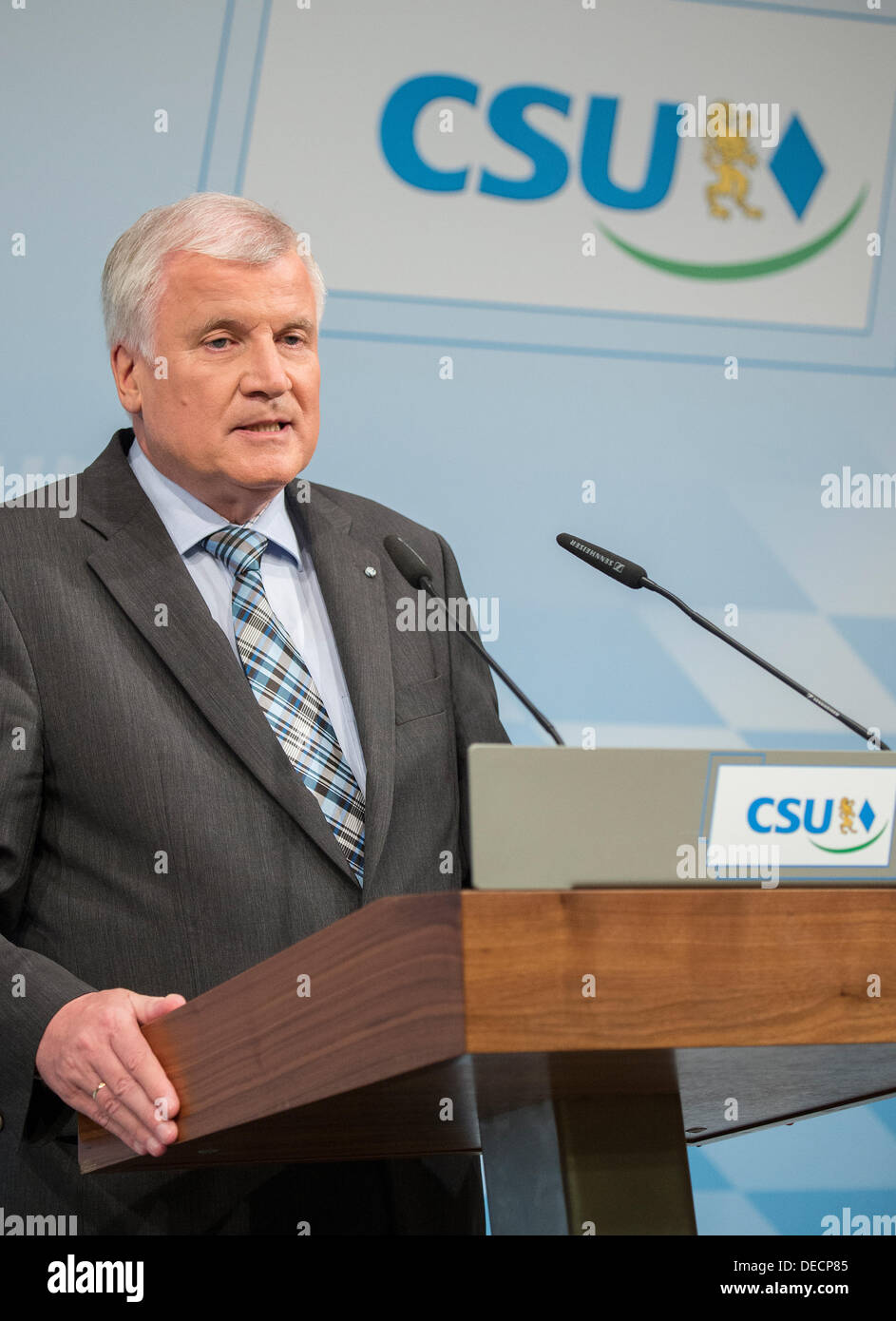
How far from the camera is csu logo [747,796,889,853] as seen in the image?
0.97 m

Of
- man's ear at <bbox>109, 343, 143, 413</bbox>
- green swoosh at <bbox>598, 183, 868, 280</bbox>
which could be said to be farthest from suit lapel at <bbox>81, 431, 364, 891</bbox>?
green swoosh at <bbox>598, 183, 868, 280</bbox>

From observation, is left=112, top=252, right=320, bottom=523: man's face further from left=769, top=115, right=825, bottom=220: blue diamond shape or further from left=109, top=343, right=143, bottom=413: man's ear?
left=769, top=115, right=825, bottom=220: blue diamond shape

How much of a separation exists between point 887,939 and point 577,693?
178cm

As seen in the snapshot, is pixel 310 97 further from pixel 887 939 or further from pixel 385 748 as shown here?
pixel 887 939

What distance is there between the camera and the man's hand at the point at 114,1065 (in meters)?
1.19

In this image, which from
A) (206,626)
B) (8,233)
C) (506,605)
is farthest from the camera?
(506,605)

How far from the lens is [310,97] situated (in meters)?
2.71

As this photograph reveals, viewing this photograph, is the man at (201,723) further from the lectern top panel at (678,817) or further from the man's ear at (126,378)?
the lectern top panel at (678,817)

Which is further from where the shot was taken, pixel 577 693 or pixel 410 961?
pixel 577 693

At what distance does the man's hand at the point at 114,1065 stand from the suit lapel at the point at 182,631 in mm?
373

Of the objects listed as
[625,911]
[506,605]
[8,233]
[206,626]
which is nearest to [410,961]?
[625,911]

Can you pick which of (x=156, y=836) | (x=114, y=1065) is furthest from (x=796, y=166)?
(x=114, y=1065)

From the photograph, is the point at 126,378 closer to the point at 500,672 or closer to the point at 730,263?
the point at 500,672

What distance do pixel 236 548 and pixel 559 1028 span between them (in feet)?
3.93
